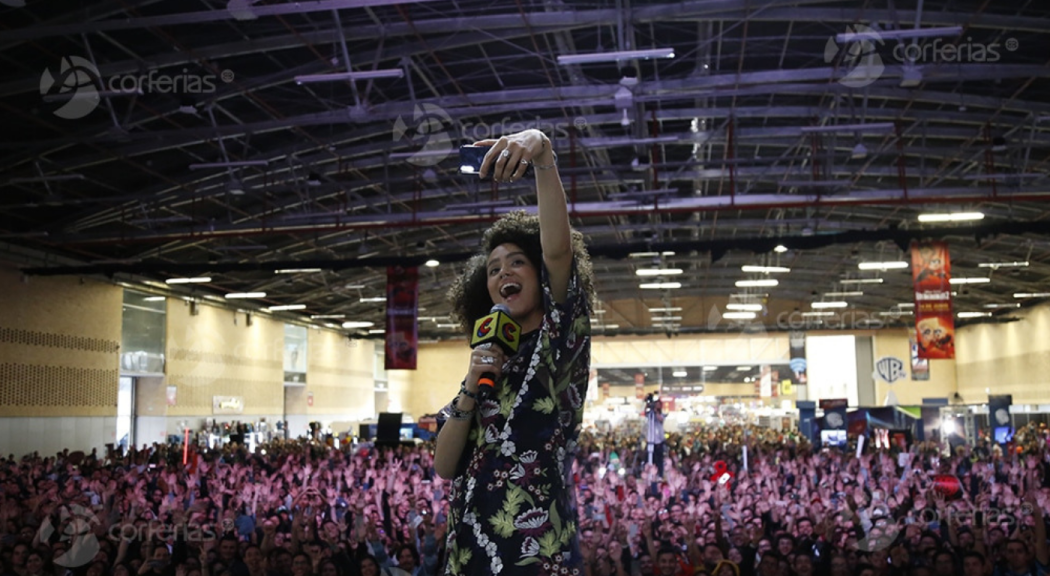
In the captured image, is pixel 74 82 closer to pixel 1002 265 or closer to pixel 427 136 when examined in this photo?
pixel 427 136

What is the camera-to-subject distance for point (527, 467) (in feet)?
7.11

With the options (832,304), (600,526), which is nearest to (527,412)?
(600,526)

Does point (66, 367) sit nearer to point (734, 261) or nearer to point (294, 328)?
point (294, 328)

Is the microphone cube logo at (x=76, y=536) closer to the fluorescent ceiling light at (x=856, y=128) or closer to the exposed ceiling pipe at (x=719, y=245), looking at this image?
the exposed ceiling pipe at (x=719, y=245)

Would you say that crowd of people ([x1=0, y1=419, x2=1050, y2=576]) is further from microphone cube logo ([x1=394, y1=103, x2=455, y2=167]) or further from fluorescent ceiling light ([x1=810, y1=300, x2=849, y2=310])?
fluorescent ceiling light ([x1=810, y1=300, x2=849, y2=310])

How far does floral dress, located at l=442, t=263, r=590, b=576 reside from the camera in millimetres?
2113

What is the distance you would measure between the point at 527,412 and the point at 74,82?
15.9 metres

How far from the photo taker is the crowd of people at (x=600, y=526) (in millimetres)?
8141

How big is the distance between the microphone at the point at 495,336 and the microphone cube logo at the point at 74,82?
47.5 ft

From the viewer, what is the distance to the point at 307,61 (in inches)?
677

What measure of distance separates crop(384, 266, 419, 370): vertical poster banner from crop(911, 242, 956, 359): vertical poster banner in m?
11.5

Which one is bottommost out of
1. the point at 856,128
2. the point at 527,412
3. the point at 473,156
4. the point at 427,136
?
the point at 527,412

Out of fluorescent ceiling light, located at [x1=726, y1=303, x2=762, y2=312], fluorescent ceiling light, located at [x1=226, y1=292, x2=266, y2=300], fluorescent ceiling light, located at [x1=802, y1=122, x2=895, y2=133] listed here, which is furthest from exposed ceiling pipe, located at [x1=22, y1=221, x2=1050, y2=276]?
fluorescent ceiling light, located at [x1=726, y1=303, x2=762, y2=312]

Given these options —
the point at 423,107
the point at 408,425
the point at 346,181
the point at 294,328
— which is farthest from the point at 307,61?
the point at 294,328
